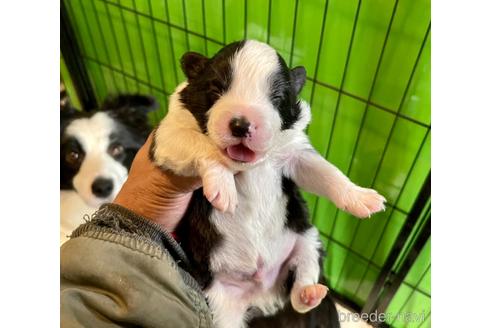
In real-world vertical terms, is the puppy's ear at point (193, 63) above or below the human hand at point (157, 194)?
above

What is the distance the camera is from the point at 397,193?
136 cm

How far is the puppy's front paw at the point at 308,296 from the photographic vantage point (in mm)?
1143

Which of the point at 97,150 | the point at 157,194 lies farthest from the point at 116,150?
the point at 157,194

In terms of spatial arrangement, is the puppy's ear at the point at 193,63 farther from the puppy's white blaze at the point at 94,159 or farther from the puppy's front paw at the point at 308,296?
the puppy's white blaze at the point at 94,159

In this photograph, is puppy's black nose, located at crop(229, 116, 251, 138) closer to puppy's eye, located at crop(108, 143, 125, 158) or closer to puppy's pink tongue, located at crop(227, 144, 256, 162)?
A: puppy's pink tongue, located at crop(227, 144, 256, 162)

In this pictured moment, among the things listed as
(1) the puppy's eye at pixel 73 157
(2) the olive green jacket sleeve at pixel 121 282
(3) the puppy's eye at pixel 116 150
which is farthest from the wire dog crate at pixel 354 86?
(2) the olive green jacket sleeve at pixel 121 282

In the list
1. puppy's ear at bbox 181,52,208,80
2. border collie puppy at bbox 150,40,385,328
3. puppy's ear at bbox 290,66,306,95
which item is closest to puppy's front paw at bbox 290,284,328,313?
border collie puppy at bbox 150,40,385,328

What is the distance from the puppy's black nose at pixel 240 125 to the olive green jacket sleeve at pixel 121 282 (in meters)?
0.37

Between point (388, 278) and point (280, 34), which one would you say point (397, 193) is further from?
point (280, 34)

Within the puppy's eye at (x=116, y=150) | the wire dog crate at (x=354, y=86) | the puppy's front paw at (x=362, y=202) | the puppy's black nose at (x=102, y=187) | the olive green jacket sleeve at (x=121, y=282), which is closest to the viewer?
the olive green jacket sleeve at (x=121, y=282)

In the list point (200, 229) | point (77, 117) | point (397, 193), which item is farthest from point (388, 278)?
point (77, 117)

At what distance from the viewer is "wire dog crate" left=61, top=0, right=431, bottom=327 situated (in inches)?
44.3

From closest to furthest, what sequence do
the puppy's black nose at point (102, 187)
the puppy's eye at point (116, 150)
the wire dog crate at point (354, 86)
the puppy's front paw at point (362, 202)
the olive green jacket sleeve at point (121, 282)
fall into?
the olive green jacket sleeve at point (121, 282) < the puppy's front paw at point (362, 202) < the wire dog crate at point (354, 86) < the puppy's black nose at point (102, 187) < the puppy's eye at point (116, 150)

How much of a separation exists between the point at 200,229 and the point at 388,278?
835 millimetres
